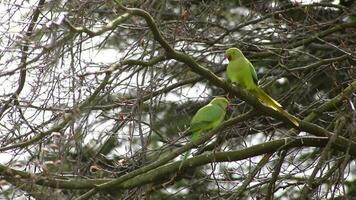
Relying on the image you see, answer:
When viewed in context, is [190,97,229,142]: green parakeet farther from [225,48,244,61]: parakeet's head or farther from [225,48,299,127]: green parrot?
[225,48,244,61]: parakeet's head

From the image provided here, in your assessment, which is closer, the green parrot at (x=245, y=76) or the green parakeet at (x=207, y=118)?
the green parrot at (x=245, y=76)

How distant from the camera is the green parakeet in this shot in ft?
22.0

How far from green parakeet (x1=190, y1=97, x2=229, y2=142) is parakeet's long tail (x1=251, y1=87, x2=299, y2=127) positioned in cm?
34

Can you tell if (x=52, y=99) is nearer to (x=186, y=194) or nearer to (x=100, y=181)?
(x=100, y=181)

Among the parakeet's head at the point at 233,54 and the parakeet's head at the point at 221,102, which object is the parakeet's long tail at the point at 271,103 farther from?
the parakeet's head at the point at 233,54

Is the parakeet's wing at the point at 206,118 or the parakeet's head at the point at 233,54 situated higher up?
the parakeet's head at the point at 233,54

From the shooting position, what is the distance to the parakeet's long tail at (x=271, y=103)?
621 cm

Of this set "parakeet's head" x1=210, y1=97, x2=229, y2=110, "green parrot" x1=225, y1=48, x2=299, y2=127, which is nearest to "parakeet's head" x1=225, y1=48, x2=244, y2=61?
"green parrot" x1=225, y1=48, x2=299, y2=127

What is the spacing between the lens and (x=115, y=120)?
21.9 feet

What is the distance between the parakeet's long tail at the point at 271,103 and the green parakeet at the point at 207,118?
0.34 m

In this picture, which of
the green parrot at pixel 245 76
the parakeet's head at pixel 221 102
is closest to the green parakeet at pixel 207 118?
the parakeet's head at pixel 221 102

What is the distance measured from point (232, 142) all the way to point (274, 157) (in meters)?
0.54

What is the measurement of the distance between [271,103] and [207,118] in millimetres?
572

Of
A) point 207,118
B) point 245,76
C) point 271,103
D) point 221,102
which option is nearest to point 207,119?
point 207,118
